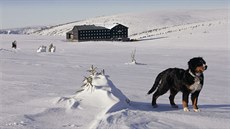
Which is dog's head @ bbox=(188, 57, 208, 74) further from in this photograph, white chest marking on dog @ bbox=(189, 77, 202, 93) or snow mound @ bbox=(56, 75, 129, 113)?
snow mound @ bbox=(56, 75, 129, 113)

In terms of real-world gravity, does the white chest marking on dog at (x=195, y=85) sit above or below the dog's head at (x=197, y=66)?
below

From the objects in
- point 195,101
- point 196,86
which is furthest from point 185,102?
point 196,86

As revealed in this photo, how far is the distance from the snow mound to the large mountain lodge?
52190 millimetres

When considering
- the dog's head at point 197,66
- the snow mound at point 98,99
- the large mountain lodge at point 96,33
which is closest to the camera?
the snow mound at point 98,99

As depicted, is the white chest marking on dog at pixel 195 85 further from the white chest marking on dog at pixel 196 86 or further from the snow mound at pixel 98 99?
the snow mound at pixel 98 99

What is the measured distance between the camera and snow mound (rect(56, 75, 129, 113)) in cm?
429

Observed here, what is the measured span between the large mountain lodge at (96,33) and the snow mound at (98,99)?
171 feet

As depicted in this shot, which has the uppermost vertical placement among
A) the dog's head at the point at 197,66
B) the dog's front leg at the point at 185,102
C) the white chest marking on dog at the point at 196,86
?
the dog's head at the point at 197,66

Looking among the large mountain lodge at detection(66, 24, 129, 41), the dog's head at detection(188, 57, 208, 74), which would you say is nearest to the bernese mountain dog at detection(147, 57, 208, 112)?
the dog's head at detection(188, 57, 208, 74)

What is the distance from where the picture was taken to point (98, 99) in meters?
4.52

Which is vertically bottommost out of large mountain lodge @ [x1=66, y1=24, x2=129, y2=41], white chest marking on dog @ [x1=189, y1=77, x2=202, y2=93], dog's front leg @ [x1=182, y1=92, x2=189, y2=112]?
dog's front leg @ [x1=182, y1=92, x2=189, y2=112]

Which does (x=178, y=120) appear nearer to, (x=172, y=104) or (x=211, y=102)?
(x=172, y=104)

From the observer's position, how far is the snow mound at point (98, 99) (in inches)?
169

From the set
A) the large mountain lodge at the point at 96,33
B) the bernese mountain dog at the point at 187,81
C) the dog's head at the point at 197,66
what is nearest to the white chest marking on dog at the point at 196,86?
the bernese mountain dog at the point at 187,81
